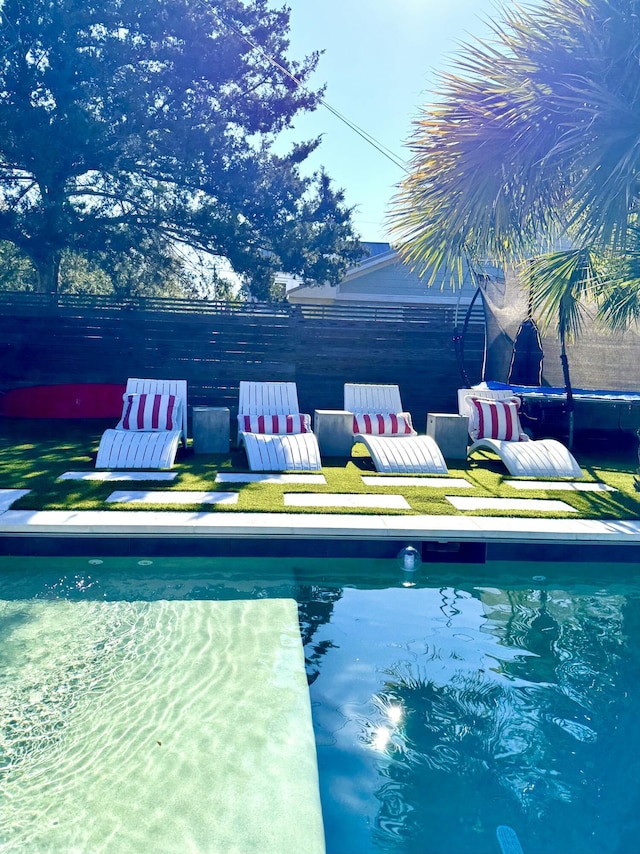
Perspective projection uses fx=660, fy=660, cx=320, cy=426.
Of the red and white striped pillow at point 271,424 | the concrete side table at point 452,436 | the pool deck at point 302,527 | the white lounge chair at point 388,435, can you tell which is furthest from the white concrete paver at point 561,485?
the red and white striped pillow at point 271,424

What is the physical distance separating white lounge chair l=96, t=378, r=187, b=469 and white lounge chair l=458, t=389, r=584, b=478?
3.90 meters

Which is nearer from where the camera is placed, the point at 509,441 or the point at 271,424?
the point at 271,424

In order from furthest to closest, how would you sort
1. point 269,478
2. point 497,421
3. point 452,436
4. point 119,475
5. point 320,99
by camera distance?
point 320,99 < point 497,421 < point 452,436 < point 269,478 < point 119,475

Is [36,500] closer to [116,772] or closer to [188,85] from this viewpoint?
[116,772]

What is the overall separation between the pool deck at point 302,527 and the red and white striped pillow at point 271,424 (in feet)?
10.0

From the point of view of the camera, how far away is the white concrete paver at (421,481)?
281 inches

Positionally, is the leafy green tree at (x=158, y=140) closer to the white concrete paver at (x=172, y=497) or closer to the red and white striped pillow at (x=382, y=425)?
the red and white striped pillow at (x=382, y=425)

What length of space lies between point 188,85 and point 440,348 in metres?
6.52

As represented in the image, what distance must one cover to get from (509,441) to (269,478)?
3.44m

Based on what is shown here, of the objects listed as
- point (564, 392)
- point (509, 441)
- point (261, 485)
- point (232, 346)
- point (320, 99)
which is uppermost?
point (320, 99)

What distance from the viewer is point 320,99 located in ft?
42.5

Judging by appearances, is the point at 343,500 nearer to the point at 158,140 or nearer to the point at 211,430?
the point at 211,430

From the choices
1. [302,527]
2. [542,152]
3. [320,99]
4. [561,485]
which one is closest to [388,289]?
[320,99]

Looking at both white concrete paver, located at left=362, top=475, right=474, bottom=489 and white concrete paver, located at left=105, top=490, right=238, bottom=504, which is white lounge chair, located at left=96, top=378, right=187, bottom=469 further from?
white concrete paver, located at left=362, top=475, right=474, bottom=489
